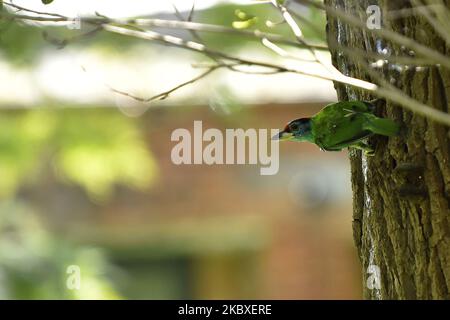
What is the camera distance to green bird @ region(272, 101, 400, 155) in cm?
218

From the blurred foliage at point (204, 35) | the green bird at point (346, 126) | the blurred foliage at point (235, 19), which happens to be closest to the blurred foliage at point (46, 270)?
the blurred foliage at point (204, 35)

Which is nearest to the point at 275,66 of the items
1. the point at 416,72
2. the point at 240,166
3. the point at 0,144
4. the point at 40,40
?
the point at 416,72

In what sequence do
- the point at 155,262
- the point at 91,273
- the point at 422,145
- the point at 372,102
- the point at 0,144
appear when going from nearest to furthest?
1. the point at 422,145
2. the point at 372,102
3. the point at 91,273
4. the point at 0,144
5. the point at 155,262

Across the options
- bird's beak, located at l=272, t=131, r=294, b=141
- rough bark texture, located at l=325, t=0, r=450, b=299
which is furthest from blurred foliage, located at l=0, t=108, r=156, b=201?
rough bark texture, located at l=325, t=0, r=450, b=299

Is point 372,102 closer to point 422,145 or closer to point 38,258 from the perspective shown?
point 422,145

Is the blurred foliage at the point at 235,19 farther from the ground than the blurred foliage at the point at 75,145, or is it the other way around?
the blurred foliage at the point at 235,19

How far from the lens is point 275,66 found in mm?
1758

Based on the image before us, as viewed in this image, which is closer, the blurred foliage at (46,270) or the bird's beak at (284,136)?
the bird's beak at (284,136)

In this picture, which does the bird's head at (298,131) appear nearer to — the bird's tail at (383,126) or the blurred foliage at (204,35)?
the bird's tail at (383,126)

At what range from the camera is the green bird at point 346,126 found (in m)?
2.18

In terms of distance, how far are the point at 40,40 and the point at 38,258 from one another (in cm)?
142

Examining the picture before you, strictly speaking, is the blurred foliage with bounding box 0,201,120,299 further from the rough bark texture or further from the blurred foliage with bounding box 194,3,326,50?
the rough bark texture

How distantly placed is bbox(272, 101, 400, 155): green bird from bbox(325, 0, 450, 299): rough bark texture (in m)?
0.05

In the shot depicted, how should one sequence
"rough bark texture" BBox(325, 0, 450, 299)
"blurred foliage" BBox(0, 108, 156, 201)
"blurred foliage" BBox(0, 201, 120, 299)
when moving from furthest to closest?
"blurred foliage" BBox(0, 108, 156, 201) → "blurred foliage" BBox(0, 201, 120, 299) → "rough bark texture" BBox(325, 0, 450, 299)
